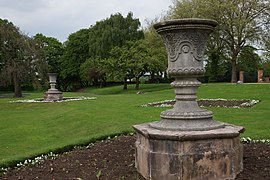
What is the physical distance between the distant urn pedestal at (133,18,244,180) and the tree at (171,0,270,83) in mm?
31447

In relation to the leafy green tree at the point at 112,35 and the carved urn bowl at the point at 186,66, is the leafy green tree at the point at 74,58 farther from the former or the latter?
the carved urn bowl at the point at 186,66

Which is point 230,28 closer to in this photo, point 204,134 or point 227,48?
point 227,48

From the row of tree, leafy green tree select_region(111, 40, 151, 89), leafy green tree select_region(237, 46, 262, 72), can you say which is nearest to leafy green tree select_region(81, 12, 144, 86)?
the row of tree

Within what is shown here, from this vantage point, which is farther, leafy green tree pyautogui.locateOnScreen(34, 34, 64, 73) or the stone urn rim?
leafy green tree pyautogui.locateOnScreen(34, 34, 64, 73)

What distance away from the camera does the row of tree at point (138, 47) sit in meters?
32.8

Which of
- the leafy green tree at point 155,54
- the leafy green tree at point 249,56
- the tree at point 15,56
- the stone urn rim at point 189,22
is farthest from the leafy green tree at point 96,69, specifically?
the stone urn rim at point 189,22

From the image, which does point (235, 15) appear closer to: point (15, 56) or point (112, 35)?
point (112, 35)

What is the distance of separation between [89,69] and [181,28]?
4139cm

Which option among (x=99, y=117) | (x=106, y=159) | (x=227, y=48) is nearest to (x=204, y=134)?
(x=106, y=159)

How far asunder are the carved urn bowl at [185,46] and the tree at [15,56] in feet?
93.2

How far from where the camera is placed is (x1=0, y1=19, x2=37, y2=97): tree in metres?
31.7

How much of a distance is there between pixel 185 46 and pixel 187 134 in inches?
58.2

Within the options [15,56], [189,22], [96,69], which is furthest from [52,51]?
[189,22]

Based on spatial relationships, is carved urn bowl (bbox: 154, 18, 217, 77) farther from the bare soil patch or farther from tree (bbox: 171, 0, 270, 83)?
tree (bbox: 171, 0, 270, 83)
